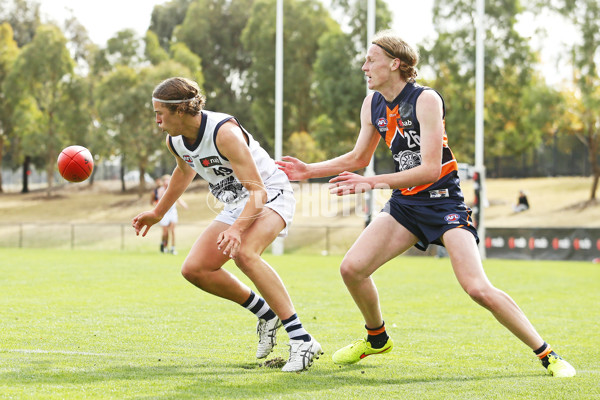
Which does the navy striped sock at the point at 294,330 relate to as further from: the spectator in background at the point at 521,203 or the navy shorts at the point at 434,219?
the spectator in background at the point at 521,203

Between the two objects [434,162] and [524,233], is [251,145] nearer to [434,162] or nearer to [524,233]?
[434,162]

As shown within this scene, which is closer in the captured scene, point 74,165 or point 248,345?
point 248,345

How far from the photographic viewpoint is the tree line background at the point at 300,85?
37.4 meters

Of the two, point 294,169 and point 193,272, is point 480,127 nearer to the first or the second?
point 294,169

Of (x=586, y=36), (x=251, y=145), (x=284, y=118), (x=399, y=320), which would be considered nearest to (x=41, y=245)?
(x=284, y=118)

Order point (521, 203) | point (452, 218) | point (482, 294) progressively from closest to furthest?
1. point (482, 294)
2. point (452, 218)
3. point (521, 203)

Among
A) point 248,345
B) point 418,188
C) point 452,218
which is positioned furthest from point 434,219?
point 248,345

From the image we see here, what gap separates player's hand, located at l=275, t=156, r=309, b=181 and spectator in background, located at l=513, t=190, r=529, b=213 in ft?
108

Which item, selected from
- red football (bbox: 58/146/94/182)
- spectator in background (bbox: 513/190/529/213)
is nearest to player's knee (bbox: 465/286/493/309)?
red football (bbox: 58/146/94/182)

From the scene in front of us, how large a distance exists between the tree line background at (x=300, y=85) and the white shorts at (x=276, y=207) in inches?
1159

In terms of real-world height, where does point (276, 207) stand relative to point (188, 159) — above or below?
below

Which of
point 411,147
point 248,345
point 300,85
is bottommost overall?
point 248,345

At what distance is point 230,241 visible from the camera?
519 cm

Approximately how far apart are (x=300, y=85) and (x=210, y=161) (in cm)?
4095
